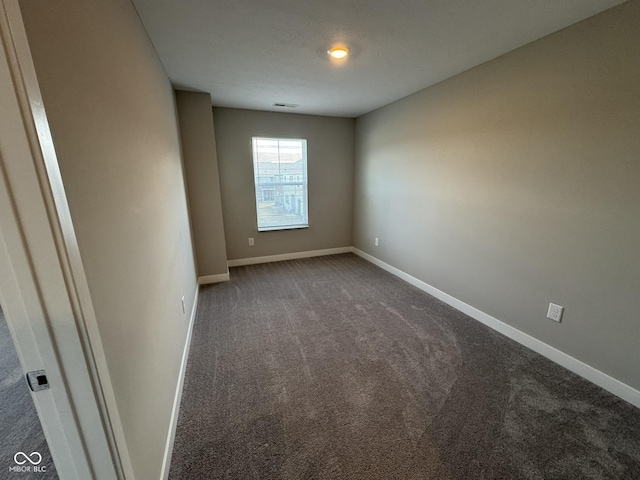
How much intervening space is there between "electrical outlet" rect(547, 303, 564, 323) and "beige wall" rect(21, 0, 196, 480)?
262cm

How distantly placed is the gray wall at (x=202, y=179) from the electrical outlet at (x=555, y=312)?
3.42 meters

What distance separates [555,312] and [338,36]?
2.54 m

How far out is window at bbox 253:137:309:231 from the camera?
3.98m

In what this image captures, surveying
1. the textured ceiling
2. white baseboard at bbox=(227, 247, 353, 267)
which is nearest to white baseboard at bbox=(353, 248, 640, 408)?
white baseboard at bbox=(227, 247, 353, 267)

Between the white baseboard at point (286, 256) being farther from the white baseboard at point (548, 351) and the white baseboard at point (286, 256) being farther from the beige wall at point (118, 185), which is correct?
the beige wall at point (118, 185)

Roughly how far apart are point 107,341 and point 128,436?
0.35 metres

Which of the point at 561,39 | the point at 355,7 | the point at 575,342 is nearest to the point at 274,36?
the point at 355,7

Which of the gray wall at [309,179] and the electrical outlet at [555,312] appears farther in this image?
the gray wall at [309,179]

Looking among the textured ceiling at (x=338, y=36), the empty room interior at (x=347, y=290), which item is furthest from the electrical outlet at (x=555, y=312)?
the textured ceiling at (x=338, y=36)

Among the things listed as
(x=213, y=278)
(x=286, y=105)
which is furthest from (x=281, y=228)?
(x=286, y=105)

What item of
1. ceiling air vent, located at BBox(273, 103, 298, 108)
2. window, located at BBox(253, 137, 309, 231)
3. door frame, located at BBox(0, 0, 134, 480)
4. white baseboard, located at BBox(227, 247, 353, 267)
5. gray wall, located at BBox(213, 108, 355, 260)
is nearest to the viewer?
door frame, located at BBox(0, 0, 134, 480)

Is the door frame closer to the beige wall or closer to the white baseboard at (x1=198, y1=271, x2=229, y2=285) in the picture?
the beige wall

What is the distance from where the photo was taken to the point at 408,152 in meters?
3.23

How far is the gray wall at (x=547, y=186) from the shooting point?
1.56 meters
